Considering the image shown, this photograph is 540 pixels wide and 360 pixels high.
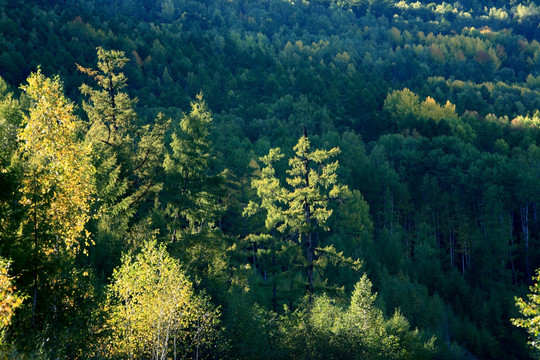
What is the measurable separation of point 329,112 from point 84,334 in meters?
96.7

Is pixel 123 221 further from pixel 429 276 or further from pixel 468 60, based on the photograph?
pixel 468 60

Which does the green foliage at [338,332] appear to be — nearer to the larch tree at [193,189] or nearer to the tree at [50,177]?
the larch tree at [193,189]

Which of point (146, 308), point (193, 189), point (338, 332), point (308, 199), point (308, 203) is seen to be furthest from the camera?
point (308, 203)

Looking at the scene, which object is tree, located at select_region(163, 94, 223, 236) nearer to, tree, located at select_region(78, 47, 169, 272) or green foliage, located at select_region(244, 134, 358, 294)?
tree, located at select_region(78, 47, 169, 272)

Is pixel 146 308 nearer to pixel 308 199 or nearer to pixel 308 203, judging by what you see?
pixel 308 199

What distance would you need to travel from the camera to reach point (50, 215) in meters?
11.9

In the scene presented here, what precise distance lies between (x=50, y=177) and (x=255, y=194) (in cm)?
3982

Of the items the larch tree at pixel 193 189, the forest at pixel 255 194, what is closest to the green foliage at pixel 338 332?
the forest at pixel 255 194

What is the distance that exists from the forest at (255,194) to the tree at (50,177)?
0.18ft

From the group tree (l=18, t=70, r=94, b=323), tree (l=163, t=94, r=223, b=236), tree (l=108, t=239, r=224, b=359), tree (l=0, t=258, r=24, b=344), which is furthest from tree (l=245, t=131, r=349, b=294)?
tree (l=0, t=258, r=24, b=344)

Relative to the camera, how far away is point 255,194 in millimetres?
51281

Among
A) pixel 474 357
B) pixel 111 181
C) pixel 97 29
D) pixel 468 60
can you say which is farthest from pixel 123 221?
pixel 468 60

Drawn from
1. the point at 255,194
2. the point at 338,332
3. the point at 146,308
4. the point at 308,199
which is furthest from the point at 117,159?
the point at 255,194

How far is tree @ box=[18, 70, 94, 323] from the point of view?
11.4 metres
